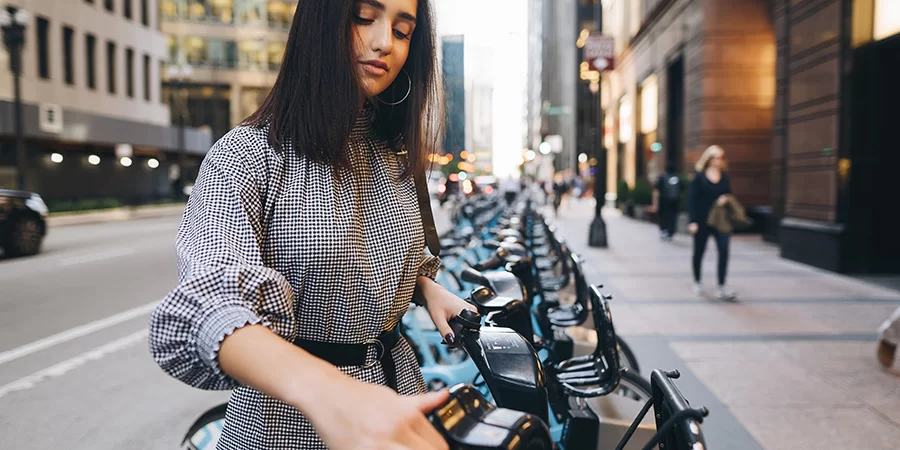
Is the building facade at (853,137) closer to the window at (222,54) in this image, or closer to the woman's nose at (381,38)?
the woman's nose at (381,38)

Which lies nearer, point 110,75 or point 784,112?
point 784,112

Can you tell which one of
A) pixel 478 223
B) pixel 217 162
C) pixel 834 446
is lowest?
pixel 834 446

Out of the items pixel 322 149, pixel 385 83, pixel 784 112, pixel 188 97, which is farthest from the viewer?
pixel 188 97

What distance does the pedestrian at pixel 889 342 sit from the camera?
5.33 meters

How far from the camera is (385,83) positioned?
1.47 m

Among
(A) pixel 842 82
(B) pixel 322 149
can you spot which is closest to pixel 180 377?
(B) pixel 322 149

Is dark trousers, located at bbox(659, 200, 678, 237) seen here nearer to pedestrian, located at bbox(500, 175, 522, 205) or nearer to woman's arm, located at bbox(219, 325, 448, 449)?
pedestrian, located at bbox(500, 175, 522, 205)

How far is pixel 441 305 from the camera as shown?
5.61 ft

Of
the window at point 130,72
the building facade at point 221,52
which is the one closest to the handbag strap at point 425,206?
the window at point 130,72

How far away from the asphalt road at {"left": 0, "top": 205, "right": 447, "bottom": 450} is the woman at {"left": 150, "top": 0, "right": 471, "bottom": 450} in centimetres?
329

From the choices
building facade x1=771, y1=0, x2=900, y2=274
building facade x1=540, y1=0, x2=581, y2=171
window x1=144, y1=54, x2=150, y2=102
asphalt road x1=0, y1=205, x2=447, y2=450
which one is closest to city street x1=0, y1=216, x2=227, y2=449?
asphalt road x1=0, y1=205, x2=447, y2=450

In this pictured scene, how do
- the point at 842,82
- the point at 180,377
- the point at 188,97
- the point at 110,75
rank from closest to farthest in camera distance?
the point at 180,377 → the point at 842,82 → the point at 110,75 → the point at 188,97

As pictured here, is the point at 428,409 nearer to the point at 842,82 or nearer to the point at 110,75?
the point at 842,82

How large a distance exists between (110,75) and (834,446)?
4152 cm
